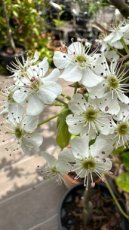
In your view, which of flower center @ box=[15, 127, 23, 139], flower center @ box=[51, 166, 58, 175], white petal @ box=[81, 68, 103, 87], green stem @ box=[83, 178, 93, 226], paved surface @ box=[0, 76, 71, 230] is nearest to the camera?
white petal @ box=[81, 68, 103, 87]

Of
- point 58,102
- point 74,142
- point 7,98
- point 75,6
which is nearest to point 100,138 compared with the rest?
point 74,142

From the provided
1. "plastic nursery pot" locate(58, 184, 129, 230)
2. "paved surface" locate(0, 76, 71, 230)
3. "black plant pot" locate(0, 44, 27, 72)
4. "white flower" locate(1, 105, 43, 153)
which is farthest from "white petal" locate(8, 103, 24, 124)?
"black plant pot" locate(0, 44, 27, 72)

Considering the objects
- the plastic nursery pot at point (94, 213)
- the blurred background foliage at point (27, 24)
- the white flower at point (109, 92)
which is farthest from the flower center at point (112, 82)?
the blurred background foliage at point (27, 24)

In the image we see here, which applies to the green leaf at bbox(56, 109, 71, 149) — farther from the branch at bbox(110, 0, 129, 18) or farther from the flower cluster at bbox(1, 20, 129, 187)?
the branch at bbox(110, 0, 129, 18)

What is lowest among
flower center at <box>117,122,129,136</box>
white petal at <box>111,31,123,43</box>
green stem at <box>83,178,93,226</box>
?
green stem at <box>83,178,93,226</box>

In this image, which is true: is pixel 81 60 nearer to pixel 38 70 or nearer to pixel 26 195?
pixel 38 70

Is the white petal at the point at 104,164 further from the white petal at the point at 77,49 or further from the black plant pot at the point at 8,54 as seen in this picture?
the black plant pot at the point at 8,54

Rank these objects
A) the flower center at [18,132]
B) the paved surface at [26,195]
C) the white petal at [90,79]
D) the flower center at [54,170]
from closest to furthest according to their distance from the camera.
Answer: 1. the white petal at [90,79]
2. the flower center at [18,132]
3. the flower center at [54,170]
4. the paved surface at [26,195]

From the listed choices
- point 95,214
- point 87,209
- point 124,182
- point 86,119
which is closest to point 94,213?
point 95,214
